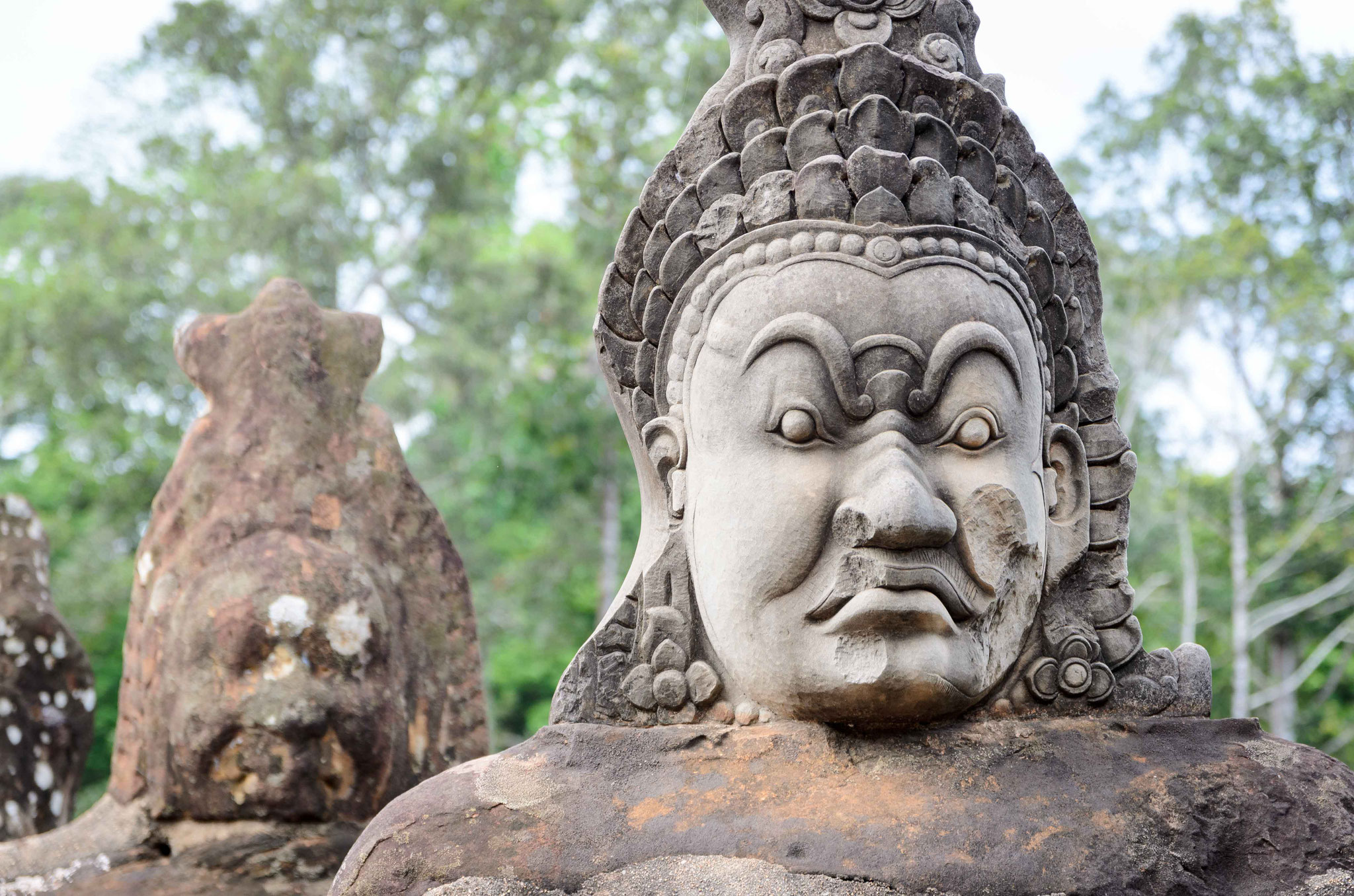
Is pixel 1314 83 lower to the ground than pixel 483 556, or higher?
higher

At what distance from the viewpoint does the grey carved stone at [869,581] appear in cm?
244

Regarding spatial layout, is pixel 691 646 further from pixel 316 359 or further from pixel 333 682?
pixel 316 359

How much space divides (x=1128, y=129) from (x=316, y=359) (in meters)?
13.8

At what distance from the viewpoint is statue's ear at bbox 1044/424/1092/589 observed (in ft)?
9.46

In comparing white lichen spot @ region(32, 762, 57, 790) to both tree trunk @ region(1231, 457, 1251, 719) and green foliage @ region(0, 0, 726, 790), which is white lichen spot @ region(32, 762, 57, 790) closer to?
green foliage @ region(0, 0, 726, 790)

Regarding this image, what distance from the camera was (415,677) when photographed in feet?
12.5

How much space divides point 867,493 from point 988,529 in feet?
0.99

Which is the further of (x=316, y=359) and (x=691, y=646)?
(x=316, y=359)

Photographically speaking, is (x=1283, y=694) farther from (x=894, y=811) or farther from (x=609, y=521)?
(x=894, y=811)

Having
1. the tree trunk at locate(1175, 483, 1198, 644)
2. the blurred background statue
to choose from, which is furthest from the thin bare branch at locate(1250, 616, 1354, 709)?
the blurred background statue

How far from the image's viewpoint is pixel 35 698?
454 centimetres

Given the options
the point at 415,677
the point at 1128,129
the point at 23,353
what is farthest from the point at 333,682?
the point at 1128,129

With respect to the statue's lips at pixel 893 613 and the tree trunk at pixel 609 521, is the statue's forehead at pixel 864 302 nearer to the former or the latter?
the statue's lips at pixel 893 613

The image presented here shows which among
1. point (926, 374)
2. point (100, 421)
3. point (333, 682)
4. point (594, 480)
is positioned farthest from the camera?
point (100, 421)
